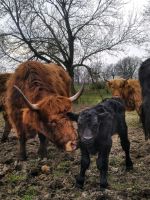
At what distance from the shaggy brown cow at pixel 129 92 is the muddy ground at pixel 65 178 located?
498 centimetres

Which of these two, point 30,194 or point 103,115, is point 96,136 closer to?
point 103,115

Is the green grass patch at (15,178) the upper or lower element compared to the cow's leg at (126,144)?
lower

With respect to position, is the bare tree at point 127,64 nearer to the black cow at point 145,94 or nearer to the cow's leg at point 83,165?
the black cow at point 145,94

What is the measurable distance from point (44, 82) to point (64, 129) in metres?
1.57

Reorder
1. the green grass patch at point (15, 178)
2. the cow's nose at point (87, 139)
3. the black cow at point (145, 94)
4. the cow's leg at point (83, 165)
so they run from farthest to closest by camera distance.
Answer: the green grass patch at point (15, 178), the black cow at point (145, 94), the cow's leg at point (83, 165), the cow's nose at point (87, 139)

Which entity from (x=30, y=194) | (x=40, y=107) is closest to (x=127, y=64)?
(x=40, y=107)

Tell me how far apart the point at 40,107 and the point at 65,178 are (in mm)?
1332

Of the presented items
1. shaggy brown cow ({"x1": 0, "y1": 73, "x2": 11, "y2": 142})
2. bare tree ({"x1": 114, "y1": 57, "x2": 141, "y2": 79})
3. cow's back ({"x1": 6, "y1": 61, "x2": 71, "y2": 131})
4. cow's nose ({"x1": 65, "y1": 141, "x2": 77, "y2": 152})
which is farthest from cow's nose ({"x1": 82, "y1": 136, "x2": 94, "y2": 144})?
bare tree ({"x1": 114, "y1": 57, "x2": 141, "y2": 79})

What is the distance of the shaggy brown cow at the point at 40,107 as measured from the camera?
264 inches

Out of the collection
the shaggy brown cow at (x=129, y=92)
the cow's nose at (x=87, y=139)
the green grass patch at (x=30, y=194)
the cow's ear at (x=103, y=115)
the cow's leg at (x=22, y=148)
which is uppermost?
the shaggy brown cow at (x=129, y=92)

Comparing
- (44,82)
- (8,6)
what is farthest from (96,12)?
(44,82)

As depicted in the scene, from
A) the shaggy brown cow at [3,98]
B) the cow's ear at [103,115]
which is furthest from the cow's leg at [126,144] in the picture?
the shaggy brown cow at [3,98]

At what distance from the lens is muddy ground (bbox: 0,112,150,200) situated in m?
5.45

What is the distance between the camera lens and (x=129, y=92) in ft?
44.9
